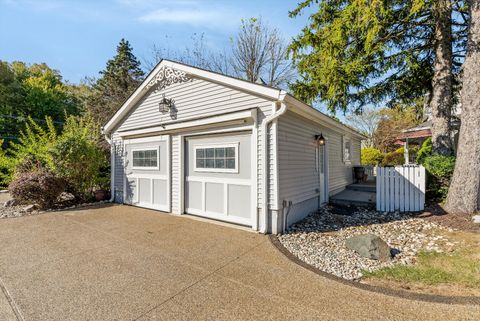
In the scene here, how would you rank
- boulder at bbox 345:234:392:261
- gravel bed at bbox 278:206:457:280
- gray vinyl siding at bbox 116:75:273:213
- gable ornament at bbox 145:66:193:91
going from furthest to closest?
gable ornament at bbox 145:66:193:91, gray vinyl siding at bbox 116:75:273:213, boulder at bbox 345:234:392:261, gravel bed at bbox 278:206:457:280

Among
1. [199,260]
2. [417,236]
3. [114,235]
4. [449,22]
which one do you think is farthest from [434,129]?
[114,235]

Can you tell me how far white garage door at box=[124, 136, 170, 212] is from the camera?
24.5 ft

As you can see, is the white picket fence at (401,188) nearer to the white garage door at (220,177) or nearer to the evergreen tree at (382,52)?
the evergreen tree at (382,52)

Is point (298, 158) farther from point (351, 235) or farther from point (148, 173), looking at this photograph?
point (148, 173)

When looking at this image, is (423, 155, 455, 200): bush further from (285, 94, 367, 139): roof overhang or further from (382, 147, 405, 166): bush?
(382, 147, 405, 166): bush

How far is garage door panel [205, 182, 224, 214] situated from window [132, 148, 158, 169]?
2.35 meters

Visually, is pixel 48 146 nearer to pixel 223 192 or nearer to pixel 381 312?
pixel 223 192

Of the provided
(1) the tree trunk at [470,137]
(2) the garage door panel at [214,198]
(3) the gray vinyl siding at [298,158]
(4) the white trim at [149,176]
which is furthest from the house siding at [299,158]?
(4) the white trim at [149,176]

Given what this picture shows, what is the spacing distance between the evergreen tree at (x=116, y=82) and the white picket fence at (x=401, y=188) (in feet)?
62.5

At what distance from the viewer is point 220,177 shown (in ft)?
20.2

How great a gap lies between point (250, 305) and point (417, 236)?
4.24m

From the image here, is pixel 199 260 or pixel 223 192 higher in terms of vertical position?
pixel 223 192

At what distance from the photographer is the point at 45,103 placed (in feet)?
78.8

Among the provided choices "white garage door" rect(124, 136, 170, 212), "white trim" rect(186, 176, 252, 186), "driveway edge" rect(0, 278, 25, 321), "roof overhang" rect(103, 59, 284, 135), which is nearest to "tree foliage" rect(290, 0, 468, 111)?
"roof overhang" rect(103, 59, 284, 135)
